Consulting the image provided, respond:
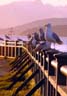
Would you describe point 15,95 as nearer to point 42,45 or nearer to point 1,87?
point 42,45

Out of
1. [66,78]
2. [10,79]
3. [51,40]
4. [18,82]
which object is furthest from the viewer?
[10,79]

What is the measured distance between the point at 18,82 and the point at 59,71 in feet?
29.4

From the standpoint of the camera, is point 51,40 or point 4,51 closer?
point 51,40

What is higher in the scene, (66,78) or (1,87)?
(66,78)

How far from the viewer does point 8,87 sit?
13828mm

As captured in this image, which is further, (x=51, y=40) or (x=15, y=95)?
(x=51, y=40)

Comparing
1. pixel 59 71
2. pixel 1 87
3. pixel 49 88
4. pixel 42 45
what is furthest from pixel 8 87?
pixel 59 71

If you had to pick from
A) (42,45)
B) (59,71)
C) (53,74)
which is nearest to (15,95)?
(42,45)

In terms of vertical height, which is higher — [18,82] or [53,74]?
[53,74]

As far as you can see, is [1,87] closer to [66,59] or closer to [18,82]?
[18,82]

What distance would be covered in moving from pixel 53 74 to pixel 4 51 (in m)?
30.1

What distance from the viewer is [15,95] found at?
437 inches

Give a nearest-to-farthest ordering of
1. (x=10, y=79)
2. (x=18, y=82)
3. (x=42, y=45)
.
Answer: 1. (x=42, y=45)
2. (x=18, y=82)
3. (x=10, y=79)

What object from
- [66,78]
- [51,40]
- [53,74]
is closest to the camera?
[66,78]
